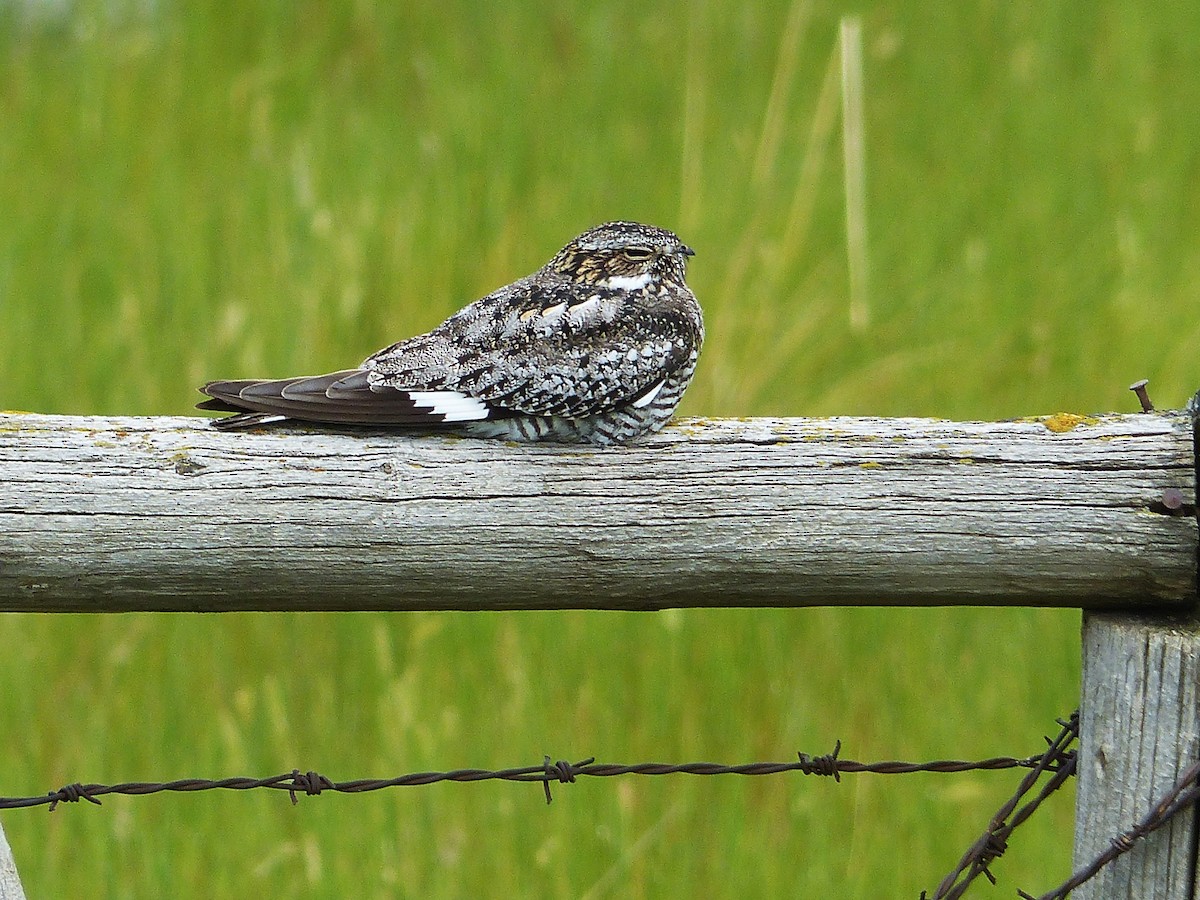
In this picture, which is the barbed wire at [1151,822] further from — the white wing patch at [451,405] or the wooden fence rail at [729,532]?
the white wing patch at [451,405]

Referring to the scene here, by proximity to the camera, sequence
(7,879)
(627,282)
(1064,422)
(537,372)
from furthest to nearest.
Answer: (627,282)
(537,372)
(1064,422)
(7,879)

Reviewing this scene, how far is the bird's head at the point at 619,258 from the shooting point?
9.21ft

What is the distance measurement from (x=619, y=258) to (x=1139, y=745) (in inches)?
57.6

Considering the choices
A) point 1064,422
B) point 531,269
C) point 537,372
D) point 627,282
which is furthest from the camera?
point 531,269

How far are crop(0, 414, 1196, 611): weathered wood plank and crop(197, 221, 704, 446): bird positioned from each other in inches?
5.5

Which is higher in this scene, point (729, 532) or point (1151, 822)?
point (729, 532)

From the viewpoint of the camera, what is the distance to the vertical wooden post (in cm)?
192

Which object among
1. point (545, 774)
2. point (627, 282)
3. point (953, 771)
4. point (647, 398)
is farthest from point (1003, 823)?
point (627, 282)

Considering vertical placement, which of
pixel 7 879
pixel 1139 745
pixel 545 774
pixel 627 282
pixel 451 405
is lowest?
pixel 7 879

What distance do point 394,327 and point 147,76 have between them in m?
2.23

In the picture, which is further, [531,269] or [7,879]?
[531,269]

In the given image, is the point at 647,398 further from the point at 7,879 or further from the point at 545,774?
the point at 7,879

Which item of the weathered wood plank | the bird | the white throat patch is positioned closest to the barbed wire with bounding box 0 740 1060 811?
the weathered wood plank

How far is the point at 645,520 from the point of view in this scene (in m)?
1.98
